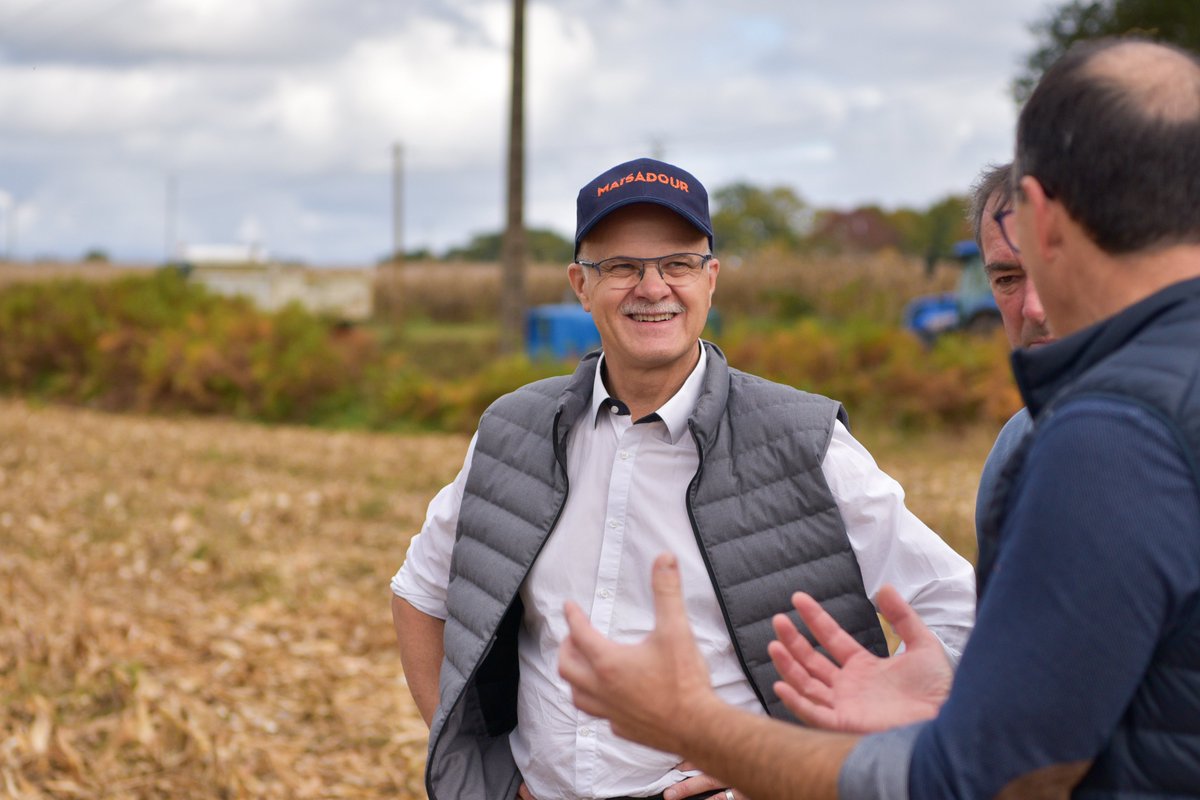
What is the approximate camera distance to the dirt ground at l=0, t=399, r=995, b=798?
546 cm

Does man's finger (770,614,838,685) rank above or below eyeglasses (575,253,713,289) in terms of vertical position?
below

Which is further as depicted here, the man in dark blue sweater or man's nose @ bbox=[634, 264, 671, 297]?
Result: man's nose @ bbox=[634, 264, 671, 297]

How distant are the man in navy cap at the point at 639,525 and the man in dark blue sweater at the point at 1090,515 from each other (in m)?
1.05

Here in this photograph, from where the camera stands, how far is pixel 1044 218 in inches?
62.6

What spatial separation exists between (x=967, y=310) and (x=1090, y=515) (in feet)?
66.5

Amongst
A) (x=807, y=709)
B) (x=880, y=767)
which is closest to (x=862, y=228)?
(x=807, y=709)

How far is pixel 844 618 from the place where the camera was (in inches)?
109

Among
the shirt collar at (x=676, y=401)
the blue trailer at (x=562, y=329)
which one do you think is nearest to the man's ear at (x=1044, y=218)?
the shirt collar at (x=676, y=401)

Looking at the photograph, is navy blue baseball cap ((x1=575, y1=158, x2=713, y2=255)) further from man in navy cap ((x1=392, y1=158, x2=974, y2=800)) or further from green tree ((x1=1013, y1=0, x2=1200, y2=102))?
green tree ((x1=1013, y1=0, x2=1200, y2=102))

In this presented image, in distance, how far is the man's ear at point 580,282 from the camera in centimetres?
311

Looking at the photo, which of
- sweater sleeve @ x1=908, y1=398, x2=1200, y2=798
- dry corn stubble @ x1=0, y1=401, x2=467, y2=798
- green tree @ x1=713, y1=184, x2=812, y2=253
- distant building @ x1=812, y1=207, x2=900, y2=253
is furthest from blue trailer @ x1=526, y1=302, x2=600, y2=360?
distant building @ x1=812, y1=207, x2=900, y2=253

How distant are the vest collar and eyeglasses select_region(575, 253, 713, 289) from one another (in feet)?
4.55

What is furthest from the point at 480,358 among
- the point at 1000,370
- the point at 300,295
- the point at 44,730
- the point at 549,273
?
the point at 44,730

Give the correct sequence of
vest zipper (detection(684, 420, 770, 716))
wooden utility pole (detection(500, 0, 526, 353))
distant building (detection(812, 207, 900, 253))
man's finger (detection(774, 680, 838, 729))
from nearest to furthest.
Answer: man's finger (detection(774, 680, 838, 729))
vest zipper (detection(684, 420, 770, 716))
wooden utility pole (detection(500, 0, 526, 353))
distant building (detection(812, 207, 900, 253))
